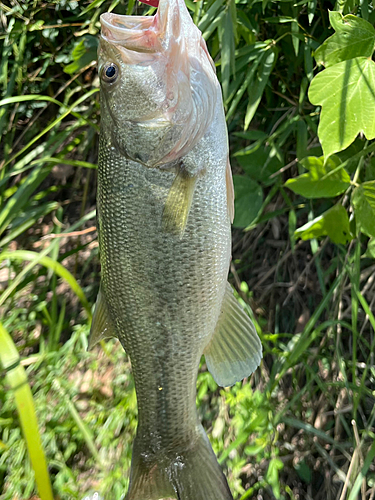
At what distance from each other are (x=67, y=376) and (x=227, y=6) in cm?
189

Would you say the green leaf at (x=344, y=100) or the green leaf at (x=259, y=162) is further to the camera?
the green leaf at (x=259, y=162)

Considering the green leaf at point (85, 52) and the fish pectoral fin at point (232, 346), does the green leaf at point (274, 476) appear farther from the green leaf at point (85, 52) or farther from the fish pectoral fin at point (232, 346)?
the green leaf at point (85, 52)

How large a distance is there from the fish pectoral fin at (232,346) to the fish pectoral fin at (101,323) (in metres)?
0.28

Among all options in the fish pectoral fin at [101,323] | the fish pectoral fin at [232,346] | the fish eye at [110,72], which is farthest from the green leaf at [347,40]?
the fish pectoral fin at [101,323]

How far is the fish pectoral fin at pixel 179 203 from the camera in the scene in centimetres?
110

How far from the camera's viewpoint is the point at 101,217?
117 cm

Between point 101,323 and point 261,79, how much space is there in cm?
117

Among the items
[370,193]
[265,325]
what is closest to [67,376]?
[265,325]

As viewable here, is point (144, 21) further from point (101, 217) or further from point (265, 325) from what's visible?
point (265, 325)

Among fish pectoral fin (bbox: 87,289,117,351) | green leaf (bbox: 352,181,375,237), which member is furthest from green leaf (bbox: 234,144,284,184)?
fish pectoral fin (bbox: 87,289,117,351)

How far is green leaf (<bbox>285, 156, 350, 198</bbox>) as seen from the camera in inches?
61.0

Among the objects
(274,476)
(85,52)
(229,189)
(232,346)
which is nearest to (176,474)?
(232,346)

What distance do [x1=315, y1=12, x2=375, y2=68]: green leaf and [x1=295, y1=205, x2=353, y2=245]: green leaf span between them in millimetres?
578

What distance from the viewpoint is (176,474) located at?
1262mm
